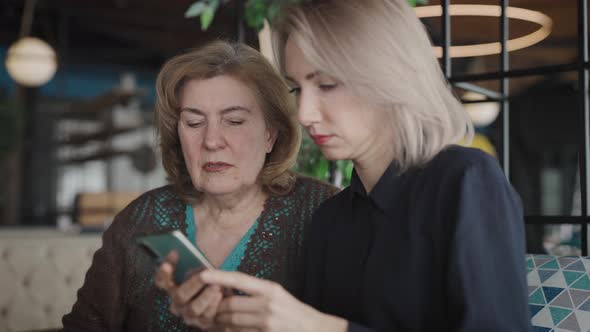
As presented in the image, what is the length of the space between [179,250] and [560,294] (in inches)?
32.3

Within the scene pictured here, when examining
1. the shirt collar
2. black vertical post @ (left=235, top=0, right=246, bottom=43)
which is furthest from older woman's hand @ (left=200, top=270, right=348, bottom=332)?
black vertical post @ (left=235, top=0, right=246, bottom=43)

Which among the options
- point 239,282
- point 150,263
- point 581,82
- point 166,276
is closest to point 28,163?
point 150,263

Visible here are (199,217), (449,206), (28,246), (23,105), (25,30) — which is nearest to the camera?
(449,206)

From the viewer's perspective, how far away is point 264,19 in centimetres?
215

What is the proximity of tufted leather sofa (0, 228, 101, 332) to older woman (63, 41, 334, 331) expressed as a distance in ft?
5.62

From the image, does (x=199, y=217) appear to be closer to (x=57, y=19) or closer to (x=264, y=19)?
(x=264, y=19)

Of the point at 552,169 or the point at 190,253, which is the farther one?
the point at 552,169

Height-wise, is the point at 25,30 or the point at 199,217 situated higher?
the point at 25,30

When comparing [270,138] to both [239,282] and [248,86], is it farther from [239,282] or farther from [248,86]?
[239,282]

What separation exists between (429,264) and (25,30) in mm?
9091

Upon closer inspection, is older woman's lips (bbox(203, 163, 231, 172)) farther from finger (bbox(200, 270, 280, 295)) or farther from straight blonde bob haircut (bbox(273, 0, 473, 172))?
finger (bbox(200, 270, 280, 295))

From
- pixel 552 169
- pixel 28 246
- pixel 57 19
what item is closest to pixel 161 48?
pixel 57 19

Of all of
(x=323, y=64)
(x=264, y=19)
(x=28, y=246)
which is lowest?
(x=28, y=246)

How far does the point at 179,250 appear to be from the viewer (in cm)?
106
